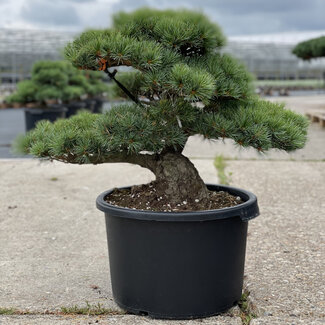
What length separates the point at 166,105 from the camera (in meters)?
2.30

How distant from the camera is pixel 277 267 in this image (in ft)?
9.43

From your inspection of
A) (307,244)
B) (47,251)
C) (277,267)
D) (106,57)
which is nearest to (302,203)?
(307,244)

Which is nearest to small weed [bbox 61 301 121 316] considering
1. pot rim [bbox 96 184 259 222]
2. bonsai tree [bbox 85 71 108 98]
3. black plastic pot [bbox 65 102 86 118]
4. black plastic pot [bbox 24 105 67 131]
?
pot rim [bbox 96 184 259 222]

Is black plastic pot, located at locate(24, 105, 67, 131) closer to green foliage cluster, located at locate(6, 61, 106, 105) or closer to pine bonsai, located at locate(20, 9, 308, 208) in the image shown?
green foliage cluster, located at locate(6, 61, 106, 105)

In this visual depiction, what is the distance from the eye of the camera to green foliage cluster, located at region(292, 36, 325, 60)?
14.1 m

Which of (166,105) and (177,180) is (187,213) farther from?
(166,105)

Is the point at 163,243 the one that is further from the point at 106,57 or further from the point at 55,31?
the point at 55,31

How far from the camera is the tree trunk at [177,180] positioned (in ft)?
7.89

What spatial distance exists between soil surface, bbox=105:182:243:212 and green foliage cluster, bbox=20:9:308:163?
0.73 feet

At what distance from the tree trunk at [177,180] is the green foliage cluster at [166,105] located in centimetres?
7

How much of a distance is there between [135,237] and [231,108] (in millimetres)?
753

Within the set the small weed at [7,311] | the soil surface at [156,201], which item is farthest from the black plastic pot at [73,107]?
the small weed at [7,311]

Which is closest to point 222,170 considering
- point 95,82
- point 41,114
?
point 41,114

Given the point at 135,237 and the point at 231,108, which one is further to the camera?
the point at 231,108
